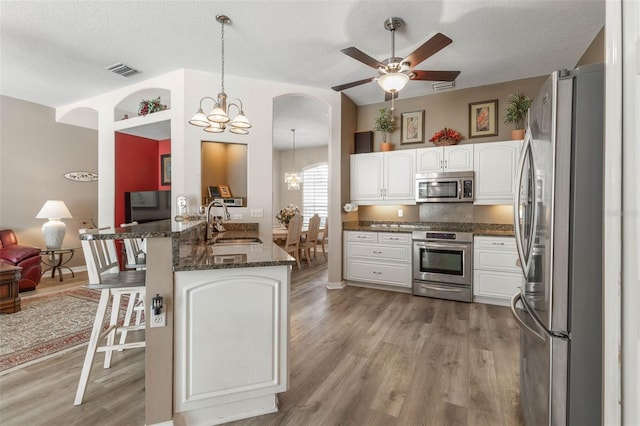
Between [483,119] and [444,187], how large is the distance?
3.73ft

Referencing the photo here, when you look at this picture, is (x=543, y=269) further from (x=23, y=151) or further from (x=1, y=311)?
(x=23, y=151)

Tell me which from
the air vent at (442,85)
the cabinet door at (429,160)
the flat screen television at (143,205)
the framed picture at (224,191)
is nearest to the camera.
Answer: the framed picture at (224,191)

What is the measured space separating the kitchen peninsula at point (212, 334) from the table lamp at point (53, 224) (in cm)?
445

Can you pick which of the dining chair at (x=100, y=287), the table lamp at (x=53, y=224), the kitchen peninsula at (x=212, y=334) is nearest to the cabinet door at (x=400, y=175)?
the kitchen peninsula at (x=212, y=334)

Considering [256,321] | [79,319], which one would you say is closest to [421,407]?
[256,321]

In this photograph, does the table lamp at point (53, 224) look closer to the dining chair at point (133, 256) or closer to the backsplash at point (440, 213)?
the dining chair at point (133, 256)

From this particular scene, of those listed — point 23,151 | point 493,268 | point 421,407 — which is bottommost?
point 421,407

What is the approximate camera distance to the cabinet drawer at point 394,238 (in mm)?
4230

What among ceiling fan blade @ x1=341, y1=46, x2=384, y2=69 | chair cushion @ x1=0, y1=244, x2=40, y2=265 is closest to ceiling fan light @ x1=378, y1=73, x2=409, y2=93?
ceiling fan blade @ x1=341, y1=46, x2=384, y2=69

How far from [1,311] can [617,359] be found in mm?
5054

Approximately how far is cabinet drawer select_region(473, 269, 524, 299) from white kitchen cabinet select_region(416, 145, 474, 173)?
4.61 feet

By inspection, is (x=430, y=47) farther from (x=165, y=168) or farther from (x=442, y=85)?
(x=165, y=168)

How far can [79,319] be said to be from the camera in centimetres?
319

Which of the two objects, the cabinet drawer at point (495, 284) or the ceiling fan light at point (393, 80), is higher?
the ceiling fan light at point (393, 80)
